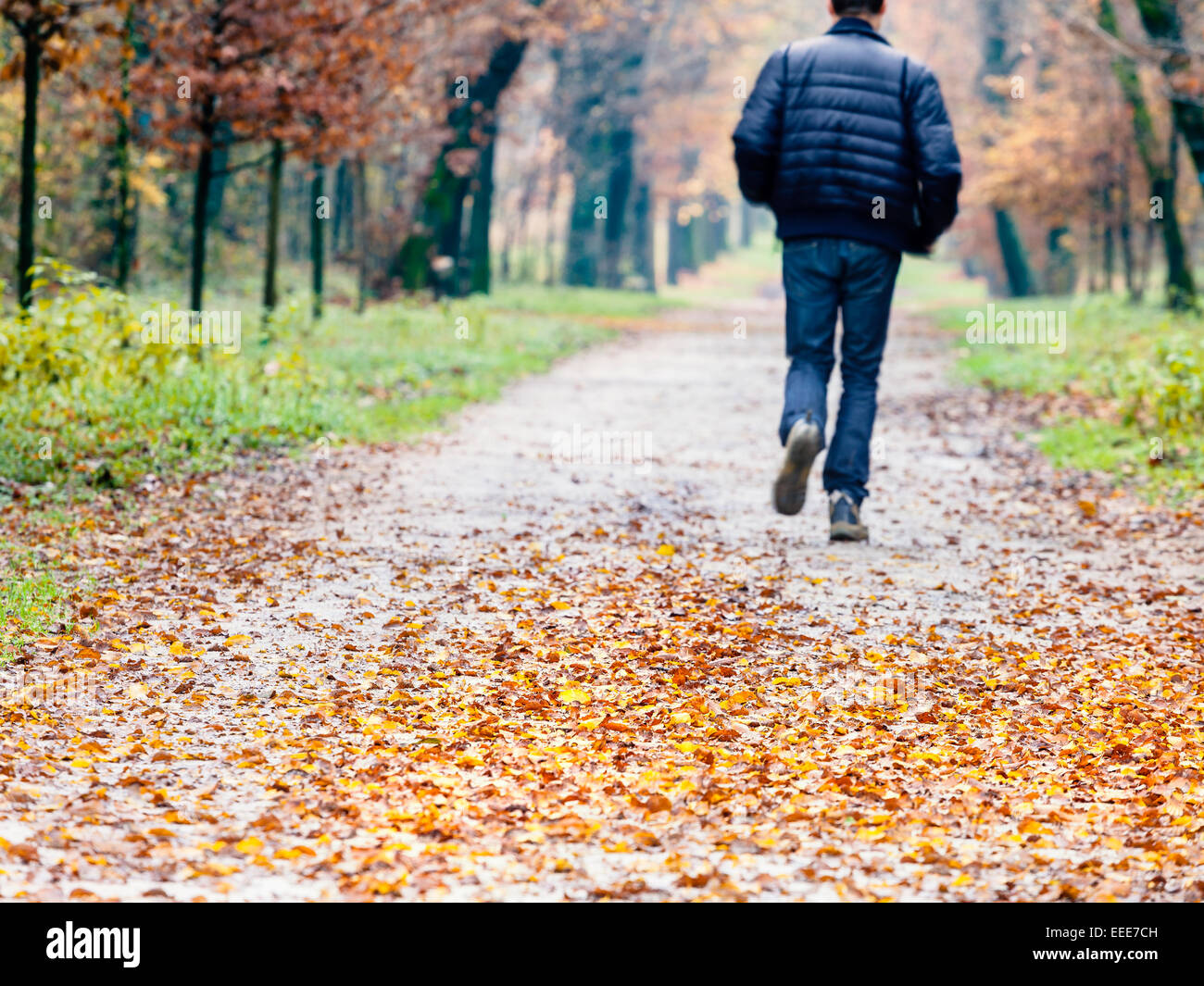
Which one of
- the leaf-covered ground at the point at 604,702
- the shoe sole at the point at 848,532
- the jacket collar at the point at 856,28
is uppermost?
the jacket collar at the point at 856,28

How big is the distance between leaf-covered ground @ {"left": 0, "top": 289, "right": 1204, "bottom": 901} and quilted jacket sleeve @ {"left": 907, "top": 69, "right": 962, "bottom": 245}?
1.63 meters

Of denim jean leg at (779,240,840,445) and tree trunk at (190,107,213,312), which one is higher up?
tree trunk at (190,107,213,312)

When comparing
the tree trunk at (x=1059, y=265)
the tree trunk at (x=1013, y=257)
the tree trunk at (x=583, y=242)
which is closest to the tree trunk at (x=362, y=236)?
the tree trunk at (x=583, y=242)

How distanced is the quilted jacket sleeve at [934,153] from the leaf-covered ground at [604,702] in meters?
1.63

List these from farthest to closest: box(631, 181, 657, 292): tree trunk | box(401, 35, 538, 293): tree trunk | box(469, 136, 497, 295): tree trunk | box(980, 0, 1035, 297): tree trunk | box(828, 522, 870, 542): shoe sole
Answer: box(631, 181, 657, 292): tree trunk
box(980, 0, 1035, 297): tree trunk
box(469, 136, 497, 295): tree trunk
box(401, 35, 538, 293): tree trunk
box(828, 522, 870, 542): shoe sole

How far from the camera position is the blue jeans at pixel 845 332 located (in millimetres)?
6297

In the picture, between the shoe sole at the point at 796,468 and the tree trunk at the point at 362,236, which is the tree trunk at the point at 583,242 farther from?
the shoe sole at the point at 796,468

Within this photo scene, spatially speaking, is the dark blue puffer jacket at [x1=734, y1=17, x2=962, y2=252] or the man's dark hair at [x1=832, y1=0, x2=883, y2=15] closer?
the dark blue puffer jacket at [x1=734, y1=17, x2=962, y2=252]

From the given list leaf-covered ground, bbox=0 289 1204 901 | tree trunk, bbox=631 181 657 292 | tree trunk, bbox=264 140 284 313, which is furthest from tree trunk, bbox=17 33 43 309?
tree trunk, bbox=631 181 657 292

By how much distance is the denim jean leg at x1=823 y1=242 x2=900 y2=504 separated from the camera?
633 cm

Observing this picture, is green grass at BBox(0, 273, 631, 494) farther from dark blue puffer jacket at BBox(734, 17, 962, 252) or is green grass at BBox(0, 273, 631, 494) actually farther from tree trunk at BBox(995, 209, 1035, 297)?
tree trunk at BBox(995, 209, 1035, 297)

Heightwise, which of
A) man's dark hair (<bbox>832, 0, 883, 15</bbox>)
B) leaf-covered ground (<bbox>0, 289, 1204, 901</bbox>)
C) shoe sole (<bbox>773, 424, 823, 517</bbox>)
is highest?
man's dark hair (<bbox>832, 0, 883, 15</bbox>)

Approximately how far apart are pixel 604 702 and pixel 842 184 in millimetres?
3014

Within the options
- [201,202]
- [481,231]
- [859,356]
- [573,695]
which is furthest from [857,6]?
[481,231]
